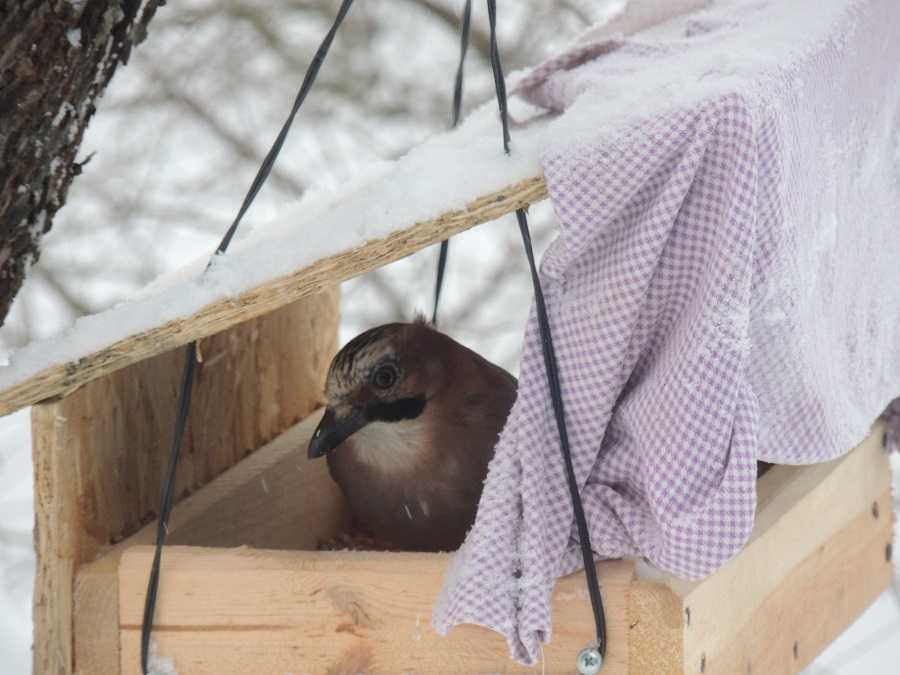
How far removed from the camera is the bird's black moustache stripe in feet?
8.60

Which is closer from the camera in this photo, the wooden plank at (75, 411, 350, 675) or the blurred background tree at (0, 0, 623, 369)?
the wooden plank at (75, 411, 350, 675)

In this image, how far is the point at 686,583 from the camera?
6.33 ft

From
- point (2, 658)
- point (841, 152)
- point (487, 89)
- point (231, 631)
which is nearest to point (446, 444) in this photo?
point (231, 631)

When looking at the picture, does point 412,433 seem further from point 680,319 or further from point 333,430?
point 680,319

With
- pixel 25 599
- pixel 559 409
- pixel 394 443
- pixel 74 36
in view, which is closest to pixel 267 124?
pixel 25 599

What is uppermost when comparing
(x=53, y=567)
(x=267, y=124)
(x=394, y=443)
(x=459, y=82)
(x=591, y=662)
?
(x=267, y=124)

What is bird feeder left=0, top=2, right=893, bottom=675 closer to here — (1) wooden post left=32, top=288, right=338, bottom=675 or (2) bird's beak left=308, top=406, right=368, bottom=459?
(1) wooden post left=32, top=288, right=338, bottom=675

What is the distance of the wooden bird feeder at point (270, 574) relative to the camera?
193 centimetres

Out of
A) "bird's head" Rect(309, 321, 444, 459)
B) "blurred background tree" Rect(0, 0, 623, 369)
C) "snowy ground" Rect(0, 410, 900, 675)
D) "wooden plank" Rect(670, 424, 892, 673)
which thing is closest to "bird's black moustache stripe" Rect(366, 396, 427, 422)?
"bird's head" Rect(309, 321, 444, 459)

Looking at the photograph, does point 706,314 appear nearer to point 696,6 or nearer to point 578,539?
point 578,539

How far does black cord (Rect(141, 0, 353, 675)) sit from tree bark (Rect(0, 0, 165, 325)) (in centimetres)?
31

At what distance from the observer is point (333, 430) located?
246cm

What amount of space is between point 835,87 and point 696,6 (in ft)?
2.40

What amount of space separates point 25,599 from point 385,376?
2573mm
